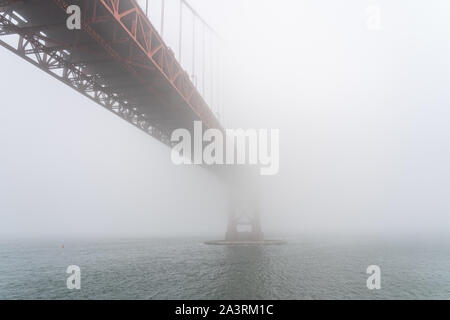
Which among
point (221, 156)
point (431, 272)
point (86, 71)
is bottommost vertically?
point (431, 272)

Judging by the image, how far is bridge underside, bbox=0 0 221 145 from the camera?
42.7 feet

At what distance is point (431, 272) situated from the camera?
3500 centimetres

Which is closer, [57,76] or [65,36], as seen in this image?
[65,36]

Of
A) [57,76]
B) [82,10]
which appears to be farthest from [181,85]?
[82,10]

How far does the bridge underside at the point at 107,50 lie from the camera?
42.7ft

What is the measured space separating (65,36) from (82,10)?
9.97 feet

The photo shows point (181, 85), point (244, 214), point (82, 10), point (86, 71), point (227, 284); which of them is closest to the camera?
point (82, 10)

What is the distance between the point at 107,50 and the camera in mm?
14945

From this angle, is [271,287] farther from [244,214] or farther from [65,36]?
[244,214]
